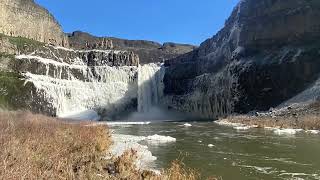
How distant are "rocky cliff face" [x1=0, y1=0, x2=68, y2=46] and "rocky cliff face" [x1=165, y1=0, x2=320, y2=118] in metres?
45.9

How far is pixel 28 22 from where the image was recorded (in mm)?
124500

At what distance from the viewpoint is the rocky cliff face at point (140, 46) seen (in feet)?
507

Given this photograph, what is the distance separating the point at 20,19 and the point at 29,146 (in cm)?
11611

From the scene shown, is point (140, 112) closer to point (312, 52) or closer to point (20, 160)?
point (312, 52)

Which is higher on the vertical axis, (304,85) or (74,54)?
(74,54)

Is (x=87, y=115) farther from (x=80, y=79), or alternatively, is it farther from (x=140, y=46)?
(x=140, y=46)

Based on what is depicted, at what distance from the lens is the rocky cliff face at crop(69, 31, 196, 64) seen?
15462cm

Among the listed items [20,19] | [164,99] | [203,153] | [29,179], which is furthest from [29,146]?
[20,19]

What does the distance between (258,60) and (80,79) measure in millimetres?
41508

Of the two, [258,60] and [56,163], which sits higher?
[258,60]

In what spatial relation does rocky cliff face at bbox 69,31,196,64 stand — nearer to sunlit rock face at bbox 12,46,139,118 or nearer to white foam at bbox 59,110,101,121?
sunlit rock face at bbox 12,46,139,118

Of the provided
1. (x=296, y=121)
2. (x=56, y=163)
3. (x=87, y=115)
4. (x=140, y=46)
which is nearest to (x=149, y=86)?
(x=87, y=115)

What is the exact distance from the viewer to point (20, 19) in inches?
4786

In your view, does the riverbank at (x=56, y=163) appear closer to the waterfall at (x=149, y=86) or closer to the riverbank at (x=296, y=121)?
the riverbank at (x=296, y=121)
